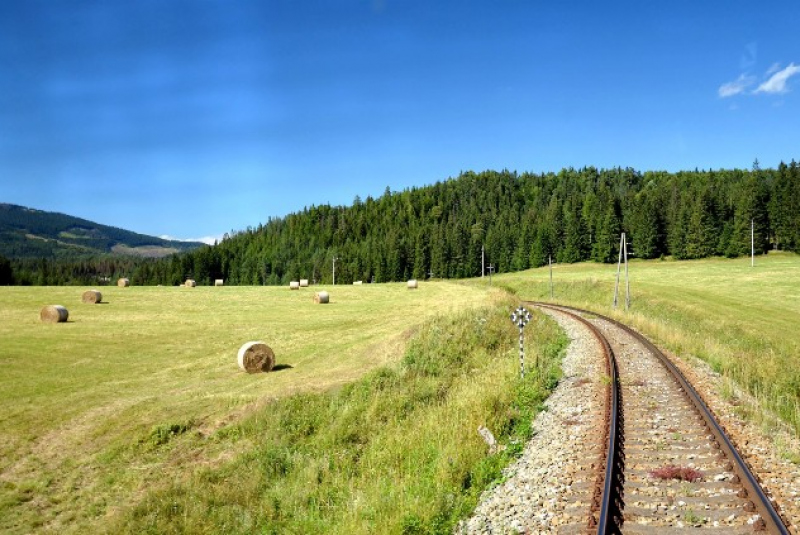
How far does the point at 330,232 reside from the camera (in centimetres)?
18850

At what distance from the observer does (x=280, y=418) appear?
18016 mm

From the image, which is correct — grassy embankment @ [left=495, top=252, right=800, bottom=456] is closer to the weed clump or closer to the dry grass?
the weed clump

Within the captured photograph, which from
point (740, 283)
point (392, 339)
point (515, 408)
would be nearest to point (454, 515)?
point (515, 408)

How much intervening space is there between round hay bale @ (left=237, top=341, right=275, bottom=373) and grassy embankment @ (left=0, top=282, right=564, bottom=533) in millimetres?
568

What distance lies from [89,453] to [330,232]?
173061 mm

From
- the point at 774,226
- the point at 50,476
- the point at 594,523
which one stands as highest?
the point at 774,226

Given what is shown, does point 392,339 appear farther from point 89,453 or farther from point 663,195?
point 663,195

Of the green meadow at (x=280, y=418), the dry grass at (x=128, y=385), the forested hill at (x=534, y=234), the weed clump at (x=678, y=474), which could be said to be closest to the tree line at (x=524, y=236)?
the forested hill at (x=534, y=234)

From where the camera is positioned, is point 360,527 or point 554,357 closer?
point 360,527

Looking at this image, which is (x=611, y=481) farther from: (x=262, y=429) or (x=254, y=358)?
(x=254, y=358)

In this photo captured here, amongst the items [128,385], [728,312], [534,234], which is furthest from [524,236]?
[128,385]

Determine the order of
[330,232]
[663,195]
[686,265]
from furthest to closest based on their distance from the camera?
[330,232]
[663,195]
[686,265]

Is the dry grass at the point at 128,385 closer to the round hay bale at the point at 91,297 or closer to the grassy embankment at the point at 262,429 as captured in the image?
the grassy embankment at the point at 262,429

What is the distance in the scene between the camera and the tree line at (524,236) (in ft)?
348
